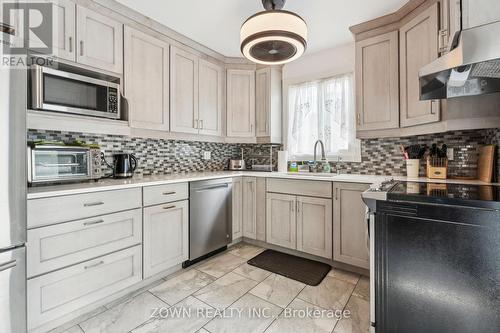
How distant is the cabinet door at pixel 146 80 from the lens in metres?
2.12

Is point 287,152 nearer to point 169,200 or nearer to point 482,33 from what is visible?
point 169,200

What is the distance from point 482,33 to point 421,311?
4.62 ft

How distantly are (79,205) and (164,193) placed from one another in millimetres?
641

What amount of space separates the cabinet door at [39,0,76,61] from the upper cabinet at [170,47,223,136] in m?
0.88

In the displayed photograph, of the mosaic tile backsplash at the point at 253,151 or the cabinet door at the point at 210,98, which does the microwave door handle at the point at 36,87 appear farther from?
the cabinet door at the point at 210,98

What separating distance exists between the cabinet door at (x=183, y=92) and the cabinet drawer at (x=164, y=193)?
2.27 ft

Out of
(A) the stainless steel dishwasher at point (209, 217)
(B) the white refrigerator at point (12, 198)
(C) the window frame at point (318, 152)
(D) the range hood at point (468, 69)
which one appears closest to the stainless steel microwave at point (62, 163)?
(B) the white refrigerator at point (12, 198)

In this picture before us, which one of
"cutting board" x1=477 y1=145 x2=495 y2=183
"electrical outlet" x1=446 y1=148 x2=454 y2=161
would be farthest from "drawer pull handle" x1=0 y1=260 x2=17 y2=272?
"electrical outlet" x1=446 y1=148 x2=454 y2=161

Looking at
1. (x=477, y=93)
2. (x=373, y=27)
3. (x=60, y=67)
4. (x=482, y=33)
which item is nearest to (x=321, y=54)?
(x=373, y=27)

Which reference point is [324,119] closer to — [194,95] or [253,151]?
[253,151]

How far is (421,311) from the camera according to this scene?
1.21 metres

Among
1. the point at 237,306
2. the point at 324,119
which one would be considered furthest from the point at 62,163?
the point at 324,119

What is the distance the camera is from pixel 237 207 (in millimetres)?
2826

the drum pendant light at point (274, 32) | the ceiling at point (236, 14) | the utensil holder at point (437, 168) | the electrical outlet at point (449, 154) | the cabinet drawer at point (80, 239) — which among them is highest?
the ceiling at point (236, 14)
